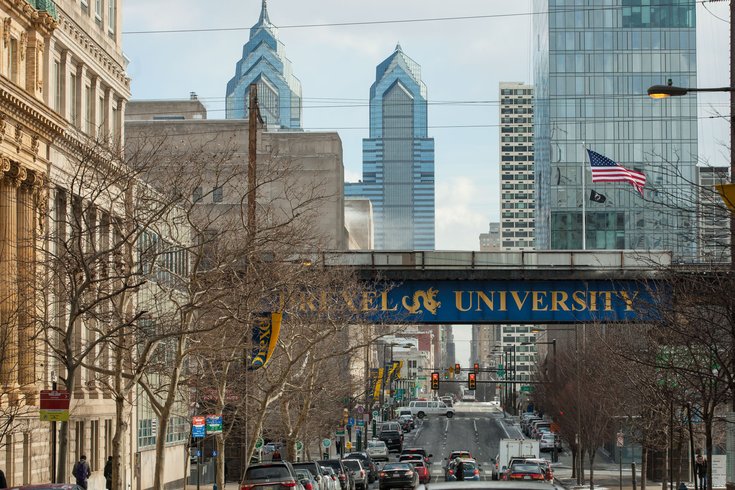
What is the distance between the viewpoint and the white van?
6811 inches

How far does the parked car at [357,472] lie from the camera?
63406mm

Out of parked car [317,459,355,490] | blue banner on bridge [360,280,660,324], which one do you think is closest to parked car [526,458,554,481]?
blue banner on bridge [360,280,660,324]

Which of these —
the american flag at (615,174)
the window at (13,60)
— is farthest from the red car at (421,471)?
the window at (13,60)

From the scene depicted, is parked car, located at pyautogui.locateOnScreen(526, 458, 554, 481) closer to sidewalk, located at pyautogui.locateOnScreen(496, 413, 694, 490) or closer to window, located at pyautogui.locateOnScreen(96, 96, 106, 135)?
sidewalk, located at pyautogui.locateOnScreen(496, 413, 694, 490)

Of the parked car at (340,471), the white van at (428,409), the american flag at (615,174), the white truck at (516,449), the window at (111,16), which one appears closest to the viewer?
the window at (111,16)

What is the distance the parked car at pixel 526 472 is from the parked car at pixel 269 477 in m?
20.2

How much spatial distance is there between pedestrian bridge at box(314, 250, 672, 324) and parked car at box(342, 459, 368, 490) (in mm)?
9666

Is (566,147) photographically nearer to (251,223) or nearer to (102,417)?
(102,417)

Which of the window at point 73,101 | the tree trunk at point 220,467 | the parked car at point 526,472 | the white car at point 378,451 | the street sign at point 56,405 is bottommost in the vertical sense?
the white car at point 378,451

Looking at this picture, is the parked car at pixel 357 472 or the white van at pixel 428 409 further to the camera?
the white van at pixel 428 409

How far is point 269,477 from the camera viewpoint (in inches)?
1334

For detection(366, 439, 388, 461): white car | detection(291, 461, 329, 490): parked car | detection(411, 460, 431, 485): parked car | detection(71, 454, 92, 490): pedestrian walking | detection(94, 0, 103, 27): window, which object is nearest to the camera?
detection(291, 461, 329, 490): parked car

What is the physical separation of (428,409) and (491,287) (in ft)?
407

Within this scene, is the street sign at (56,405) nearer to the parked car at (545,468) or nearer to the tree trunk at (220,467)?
the tree trunk at (220,467)
